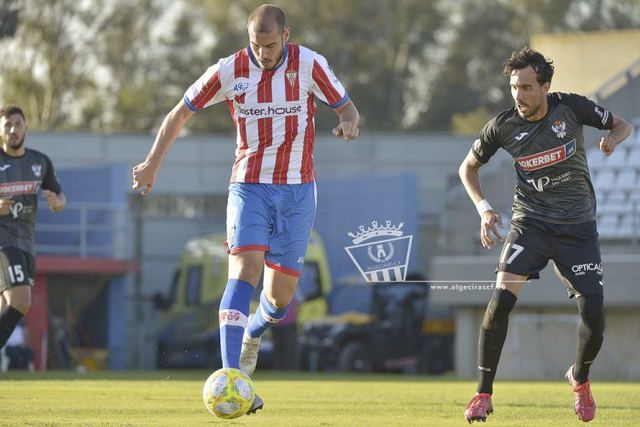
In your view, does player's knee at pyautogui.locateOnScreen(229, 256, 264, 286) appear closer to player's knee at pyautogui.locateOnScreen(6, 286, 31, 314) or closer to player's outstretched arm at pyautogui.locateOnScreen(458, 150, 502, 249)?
player's outstretched arm at pyautogui.locateOnScreen(458, 150, 502, 249)

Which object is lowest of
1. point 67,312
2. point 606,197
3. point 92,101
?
point 67,312

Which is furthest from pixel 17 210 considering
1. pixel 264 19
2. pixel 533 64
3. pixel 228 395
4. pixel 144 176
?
pixel 533 64

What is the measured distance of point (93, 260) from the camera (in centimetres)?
2906

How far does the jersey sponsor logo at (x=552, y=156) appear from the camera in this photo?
9.17 metres

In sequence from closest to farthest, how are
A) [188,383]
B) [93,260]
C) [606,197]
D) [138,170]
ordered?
[138,170] → [188,383] → [606,197] → [93,260]

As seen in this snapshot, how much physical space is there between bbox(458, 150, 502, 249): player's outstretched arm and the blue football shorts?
41.9 inches

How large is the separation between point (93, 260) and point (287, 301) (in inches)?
787

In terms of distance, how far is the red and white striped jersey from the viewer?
9.10 m

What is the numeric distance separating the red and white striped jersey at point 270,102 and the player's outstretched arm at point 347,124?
0.18 feet

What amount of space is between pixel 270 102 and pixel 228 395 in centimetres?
198

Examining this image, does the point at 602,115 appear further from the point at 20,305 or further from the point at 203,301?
the point at 203,301

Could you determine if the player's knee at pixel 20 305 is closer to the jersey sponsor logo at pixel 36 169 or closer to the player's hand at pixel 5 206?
the player's hand at pixel 5 206

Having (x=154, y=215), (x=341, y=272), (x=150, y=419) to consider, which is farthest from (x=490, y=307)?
(x=154, y=215)

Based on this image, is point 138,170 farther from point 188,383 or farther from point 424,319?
point 424,319
